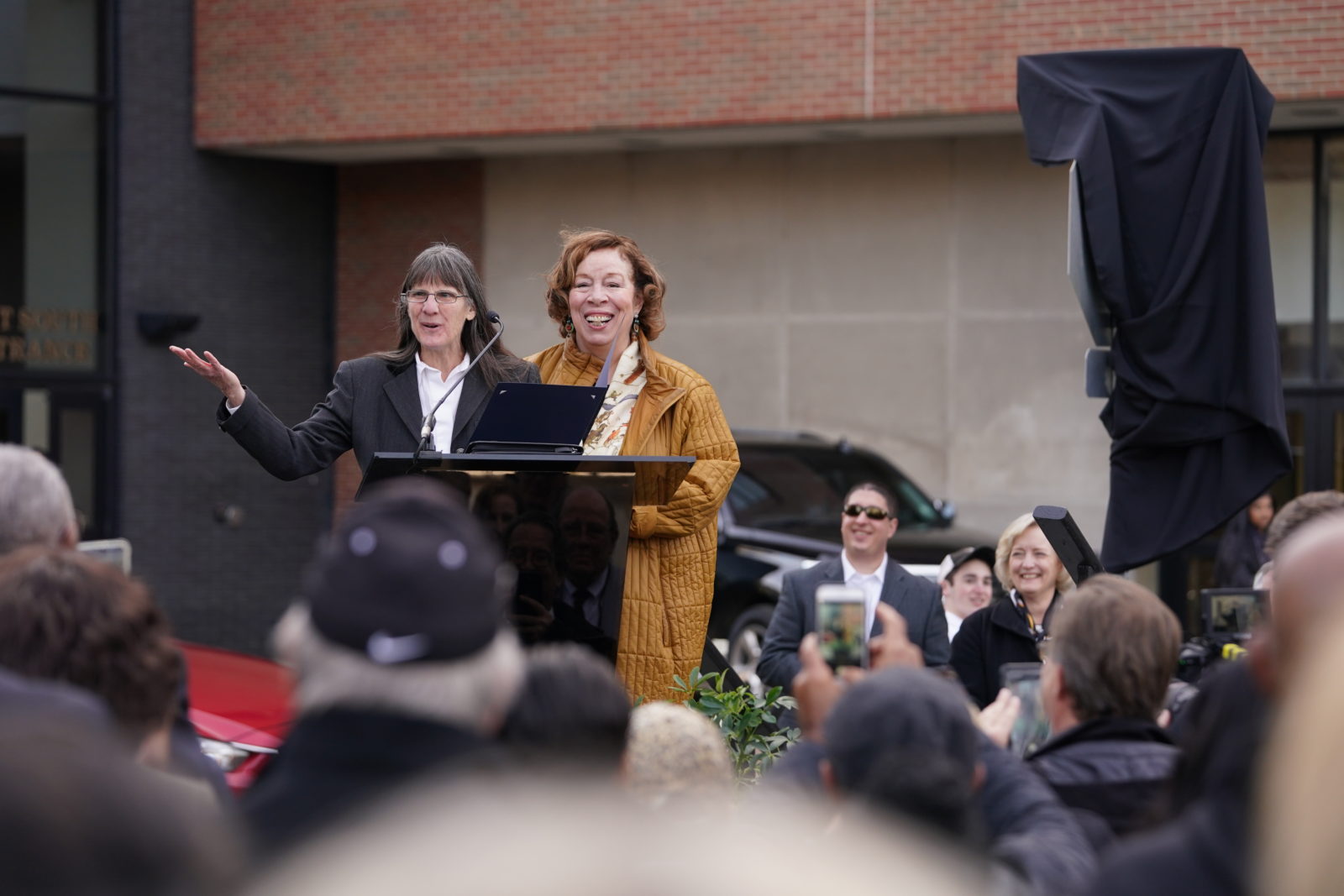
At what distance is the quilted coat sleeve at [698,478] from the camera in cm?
471

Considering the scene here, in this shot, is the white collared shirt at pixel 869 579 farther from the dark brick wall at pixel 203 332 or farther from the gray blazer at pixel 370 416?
the dark brick wall at pixel 203 332

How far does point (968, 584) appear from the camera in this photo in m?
7.73

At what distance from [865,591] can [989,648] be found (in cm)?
64

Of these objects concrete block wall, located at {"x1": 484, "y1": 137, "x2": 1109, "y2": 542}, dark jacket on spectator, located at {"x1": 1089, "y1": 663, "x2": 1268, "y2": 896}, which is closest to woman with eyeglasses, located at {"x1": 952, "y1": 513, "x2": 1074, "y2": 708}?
dark jacket on spectator, located at {"x1": 1089, "y1": 663, "x2": 1268, "y2": 896}

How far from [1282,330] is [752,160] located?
5.23 meters

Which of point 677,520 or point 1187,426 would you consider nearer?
point 677,520

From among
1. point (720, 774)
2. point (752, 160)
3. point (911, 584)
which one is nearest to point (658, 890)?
point (720, 774)

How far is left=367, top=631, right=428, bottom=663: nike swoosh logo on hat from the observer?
220cm

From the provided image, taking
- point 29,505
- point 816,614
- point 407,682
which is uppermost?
point 29,505

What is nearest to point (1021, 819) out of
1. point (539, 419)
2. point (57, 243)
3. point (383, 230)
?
point (539, 419)

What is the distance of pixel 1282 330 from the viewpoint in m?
14.4

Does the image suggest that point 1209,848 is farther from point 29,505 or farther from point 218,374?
point 218,374

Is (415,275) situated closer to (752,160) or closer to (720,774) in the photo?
(720,774)

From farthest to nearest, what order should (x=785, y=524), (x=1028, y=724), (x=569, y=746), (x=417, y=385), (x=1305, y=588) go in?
(x=785, y=524) → (x=417, y=385) → (x=1028, y=724) → (x=569, y=746) → (x=1305, y=588)
